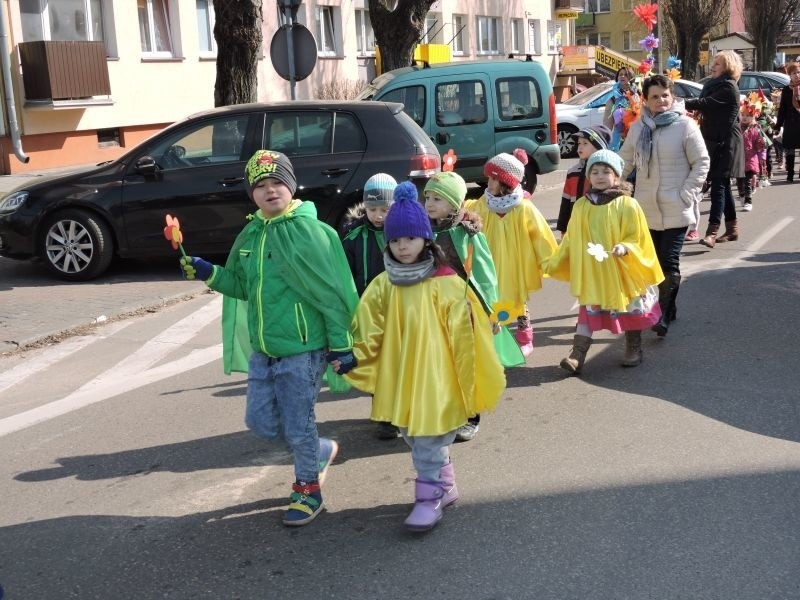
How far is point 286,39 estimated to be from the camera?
1264cm

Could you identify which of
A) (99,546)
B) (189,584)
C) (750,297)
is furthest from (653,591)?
(750,297)

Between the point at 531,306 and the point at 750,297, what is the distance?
1834mm

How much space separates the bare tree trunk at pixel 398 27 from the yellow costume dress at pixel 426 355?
15.9 m

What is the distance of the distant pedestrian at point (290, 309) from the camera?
14.6ft

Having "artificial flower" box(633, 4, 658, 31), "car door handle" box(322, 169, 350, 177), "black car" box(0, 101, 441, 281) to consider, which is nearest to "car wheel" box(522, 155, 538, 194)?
"artificial flower" box(633, 4, 658, 31)

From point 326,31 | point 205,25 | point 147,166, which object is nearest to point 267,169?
point 147,166

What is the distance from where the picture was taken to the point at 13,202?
10719mm

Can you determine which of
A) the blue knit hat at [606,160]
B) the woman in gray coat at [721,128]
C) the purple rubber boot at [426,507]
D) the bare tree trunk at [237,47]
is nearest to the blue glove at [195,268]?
the purple rubber boot at [426,507]

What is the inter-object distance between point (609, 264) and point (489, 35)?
3301cm

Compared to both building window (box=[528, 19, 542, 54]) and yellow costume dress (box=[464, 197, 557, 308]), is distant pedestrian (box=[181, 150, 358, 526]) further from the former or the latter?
building window (box=[528, 19, 542, 54])

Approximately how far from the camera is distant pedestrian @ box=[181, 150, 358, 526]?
4.44m

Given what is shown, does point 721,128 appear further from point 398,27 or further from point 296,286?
point 398,27

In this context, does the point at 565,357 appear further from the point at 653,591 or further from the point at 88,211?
the point at 88,211

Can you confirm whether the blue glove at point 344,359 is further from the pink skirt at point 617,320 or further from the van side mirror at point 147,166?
the van side mirror at point 147,166
